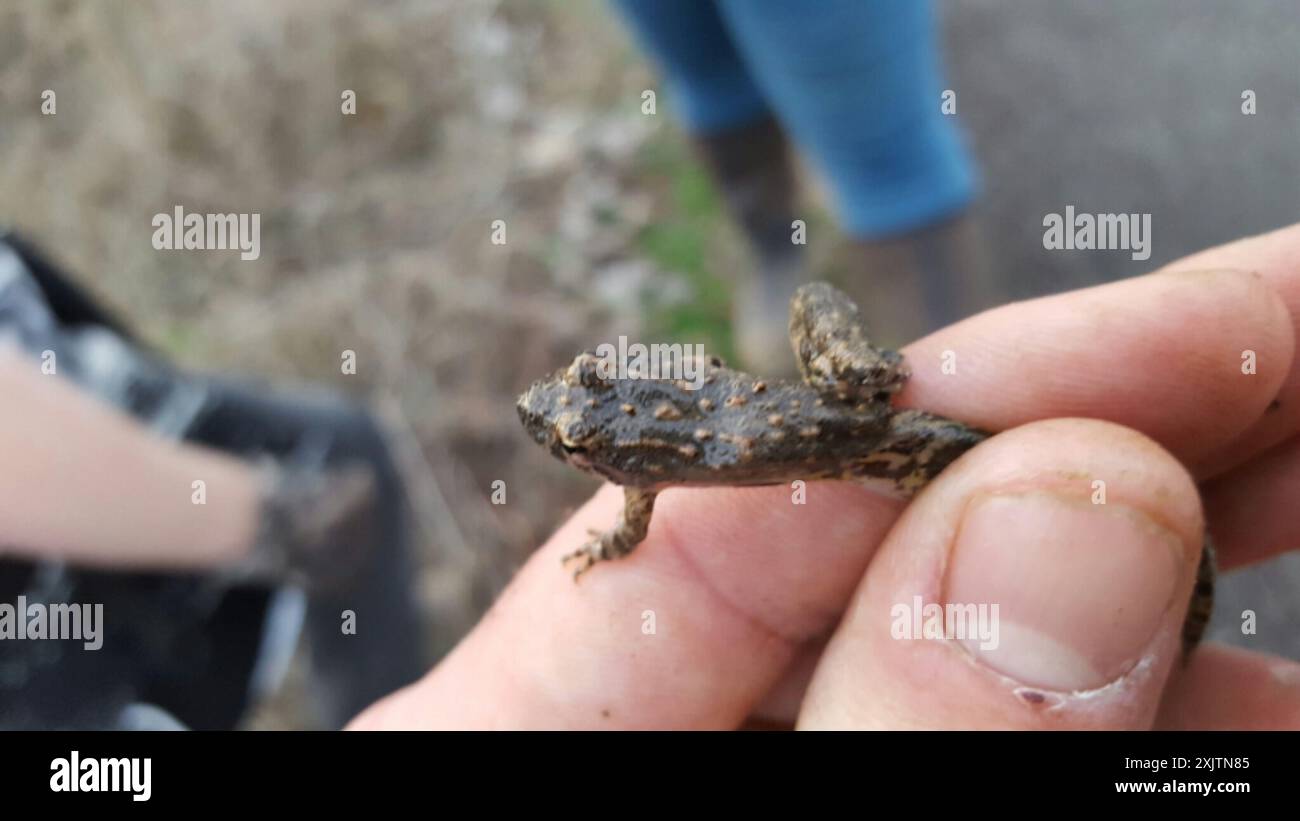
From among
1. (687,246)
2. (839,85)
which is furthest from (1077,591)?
(687,246)

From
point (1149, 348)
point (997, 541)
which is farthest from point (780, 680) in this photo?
point (1149, 348)

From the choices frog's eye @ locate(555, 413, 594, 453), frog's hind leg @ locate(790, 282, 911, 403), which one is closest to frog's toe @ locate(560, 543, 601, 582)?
frog's eye @ locate(555, 413, 594, 453)

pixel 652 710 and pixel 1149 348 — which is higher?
pixel 1149 348

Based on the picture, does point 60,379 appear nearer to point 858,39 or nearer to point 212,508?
point 212,508

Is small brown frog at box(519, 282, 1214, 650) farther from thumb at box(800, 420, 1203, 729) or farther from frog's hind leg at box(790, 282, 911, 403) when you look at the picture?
thumb at box(800, 420, 1203, 729)

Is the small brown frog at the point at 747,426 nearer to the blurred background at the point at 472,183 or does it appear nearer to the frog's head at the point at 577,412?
the frog's head at the point at 577,412

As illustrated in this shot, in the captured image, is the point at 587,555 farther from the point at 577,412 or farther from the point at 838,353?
the point at 838,353
